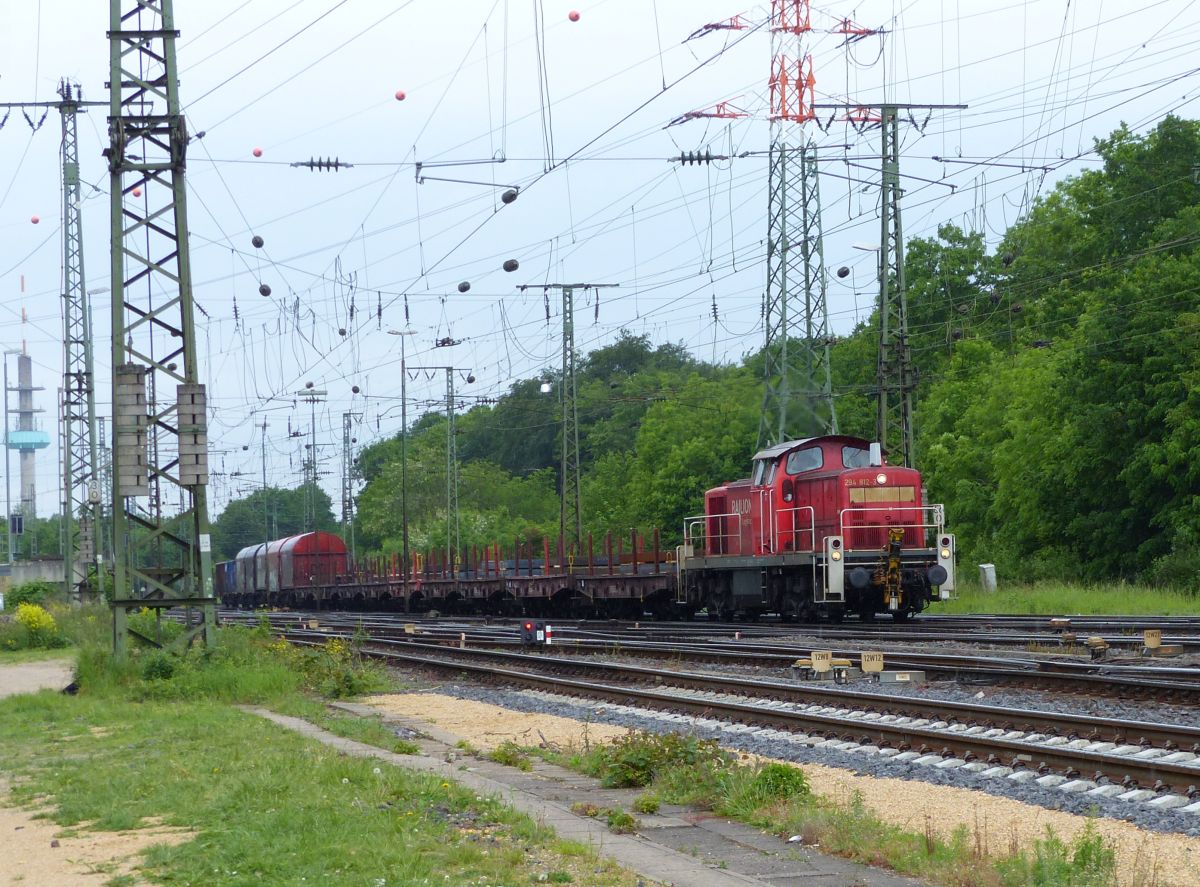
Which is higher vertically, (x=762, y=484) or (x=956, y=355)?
(x=956, y=355)

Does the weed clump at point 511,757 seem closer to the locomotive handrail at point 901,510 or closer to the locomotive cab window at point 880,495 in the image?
the locomotive handrail at point 901,510

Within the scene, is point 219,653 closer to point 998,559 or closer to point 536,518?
point 998,559

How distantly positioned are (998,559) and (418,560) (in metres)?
22.0

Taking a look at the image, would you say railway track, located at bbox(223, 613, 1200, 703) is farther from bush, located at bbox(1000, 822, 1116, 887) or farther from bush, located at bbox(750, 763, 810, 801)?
bush, located at bbox(1000, 822, 1116, 887)

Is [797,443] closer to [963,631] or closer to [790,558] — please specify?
[790,558]

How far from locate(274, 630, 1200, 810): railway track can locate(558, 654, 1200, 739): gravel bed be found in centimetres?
57

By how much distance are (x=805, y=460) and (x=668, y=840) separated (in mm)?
21102

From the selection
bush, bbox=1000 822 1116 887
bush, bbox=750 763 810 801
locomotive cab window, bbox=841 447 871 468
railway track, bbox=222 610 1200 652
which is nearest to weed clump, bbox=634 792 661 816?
bush, bbox=750 763 810 801

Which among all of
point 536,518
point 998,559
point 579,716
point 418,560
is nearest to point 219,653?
point 579,716

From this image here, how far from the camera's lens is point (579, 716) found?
15.5m

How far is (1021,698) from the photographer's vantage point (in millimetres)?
14070

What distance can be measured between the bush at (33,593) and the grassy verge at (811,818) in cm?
3516

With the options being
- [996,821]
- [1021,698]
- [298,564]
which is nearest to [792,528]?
[1021,698]

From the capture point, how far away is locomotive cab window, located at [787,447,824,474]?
94.8ft
